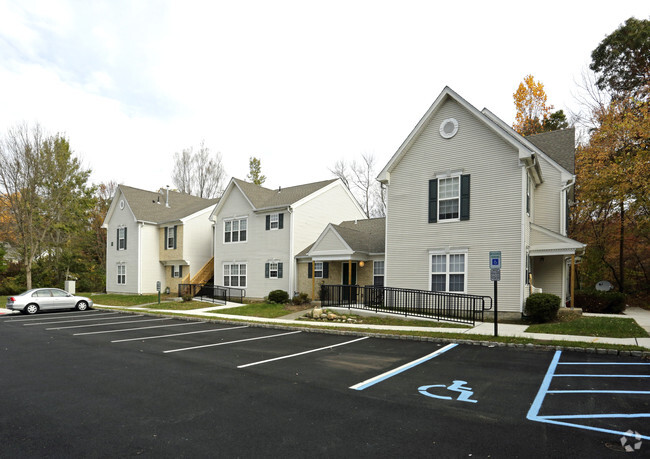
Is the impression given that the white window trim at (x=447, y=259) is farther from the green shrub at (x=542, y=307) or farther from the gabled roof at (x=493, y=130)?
the gabled roof at (x=493, y=130)

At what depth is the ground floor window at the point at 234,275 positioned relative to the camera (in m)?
27.5

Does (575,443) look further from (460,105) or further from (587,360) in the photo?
(460,105)

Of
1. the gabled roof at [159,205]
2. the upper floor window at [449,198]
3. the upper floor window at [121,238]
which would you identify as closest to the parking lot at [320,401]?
the upper floor window at [449,198]

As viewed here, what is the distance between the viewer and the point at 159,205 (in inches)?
1394

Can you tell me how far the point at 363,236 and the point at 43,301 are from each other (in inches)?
729

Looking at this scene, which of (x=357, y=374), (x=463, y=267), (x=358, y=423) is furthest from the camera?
(x=463, y=267)

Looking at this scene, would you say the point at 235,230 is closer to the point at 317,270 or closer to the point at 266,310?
the point at 317,270

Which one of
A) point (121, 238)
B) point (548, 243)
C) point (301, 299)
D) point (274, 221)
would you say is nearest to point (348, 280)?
point (301, 299)

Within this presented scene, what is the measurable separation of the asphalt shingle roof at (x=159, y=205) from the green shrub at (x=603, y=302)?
1067 inches

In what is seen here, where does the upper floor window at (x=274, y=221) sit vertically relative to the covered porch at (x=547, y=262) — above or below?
above

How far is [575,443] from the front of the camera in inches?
187

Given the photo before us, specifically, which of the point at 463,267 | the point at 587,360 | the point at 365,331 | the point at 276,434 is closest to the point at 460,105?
the point at 463,267

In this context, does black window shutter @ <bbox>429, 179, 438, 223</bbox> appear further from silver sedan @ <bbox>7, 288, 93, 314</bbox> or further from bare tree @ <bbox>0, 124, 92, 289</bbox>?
bare tree @ <bbox>0, 124, 92, 289</bbox>

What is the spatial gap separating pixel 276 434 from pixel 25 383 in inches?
227
